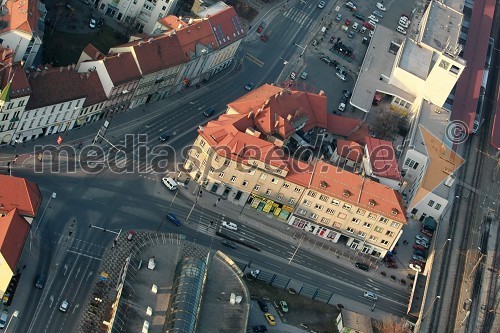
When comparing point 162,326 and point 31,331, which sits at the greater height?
point 162,326

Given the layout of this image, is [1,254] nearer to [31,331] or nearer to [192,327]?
[31,331]

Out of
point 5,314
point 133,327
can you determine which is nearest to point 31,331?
point 5,314

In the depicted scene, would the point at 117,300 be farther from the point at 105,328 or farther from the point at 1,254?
the point at 1,254

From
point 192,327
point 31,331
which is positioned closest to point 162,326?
point 192,327

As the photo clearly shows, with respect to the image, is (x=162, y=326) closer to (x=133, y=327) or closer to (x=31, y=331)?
(x=133, y=327)

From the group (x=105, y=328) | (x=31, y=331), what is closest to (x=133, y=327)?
(x=105, y=328)

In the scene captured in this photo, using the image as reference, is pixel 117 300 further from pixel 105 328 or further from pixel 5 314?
pixel 5 314
